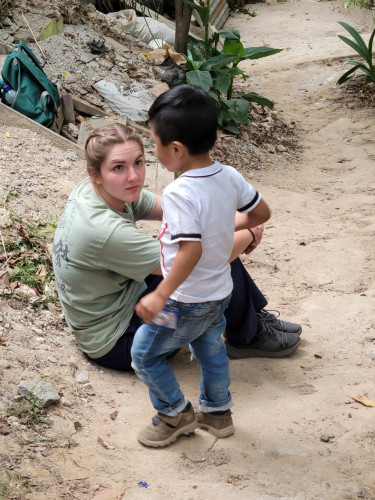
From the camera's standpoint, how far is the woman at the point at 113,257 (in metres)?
2.70

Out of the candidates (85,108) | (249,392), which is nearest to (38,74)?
(85,108)

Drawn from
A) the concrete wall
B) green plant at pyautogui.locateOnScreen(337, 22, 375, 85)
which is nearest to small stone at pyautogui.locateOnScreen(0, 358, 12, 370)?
the concrete wall

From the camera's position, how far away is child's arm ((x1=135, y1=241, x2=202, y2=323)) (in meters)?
2.11

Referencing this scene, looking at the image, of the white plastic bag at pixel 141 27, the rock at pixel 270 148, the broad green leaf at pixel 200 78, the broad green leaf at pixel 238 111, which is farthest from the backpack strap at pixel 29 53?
the white plastic bag at pixel 141 27

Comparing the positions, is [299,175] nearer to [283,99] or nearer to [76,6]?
[283,99]

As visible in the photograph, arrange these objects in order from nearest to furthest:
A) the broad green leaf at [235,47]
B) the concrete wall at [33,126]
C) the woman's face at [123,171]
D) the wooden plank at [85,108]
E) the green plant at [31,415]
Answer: the green plant at [31,415], the woman's face at [123,171], the concrete wall at [33,126], the wooden plank at [85,108], the broad green leaf at [235,47]

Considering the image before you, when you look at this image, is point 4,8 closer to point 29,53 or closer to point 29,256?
point 29,53

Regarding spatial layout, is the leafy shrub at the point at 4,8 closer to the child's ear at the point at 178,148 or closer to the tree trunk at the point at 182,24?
the tree trunk at the point at 182,24

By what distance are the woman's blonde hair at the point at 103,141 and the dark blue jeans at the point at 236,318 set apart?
648 mm

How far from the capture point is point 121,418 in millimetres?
2775

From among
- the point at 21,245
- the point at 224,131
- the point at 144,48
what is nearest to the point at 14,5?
the point at 144,48

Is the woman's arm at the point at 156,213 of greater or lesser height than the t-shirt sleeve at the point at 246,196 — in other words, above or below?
below

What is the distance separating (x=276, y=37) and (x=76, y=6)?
526cm

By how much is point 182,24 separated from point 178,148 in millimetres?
6027
